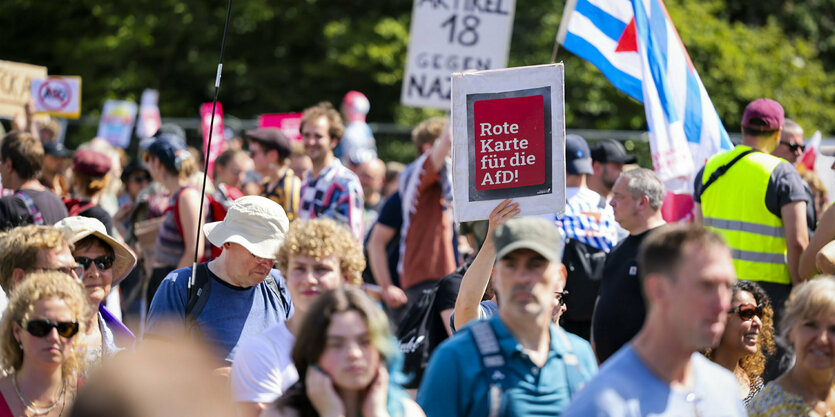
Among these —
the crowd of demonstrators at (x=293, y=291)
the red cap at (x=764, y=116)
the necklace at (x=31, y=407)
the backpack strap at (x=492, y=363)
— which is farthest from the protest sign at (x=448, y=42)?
the backpack strap at (x=492, y=363)

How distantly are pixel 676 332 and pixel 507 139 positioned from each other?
7.61 ft

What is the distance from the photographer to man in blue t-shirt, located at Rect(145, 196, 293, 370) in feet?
16.7

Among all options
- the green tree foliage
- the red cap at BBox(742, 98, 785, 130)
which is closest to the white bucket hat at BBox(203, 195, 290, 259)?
the red cap at BBox(742, 98, 785, 130)

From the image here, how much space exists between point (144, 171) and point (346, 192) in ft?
10.8

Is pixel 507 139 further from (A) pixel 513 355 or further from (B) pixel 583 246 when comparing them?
(A) pixel 513 355

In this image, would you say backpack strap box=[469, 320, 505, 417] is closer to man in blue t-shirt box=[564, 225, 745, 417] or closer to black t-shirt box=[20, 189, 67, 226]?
man in blue t-shirt box=[564, 225, 745, 417]

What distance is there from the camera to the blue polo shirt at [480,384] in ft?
11.8

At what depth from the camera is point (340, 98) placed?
77.1ft

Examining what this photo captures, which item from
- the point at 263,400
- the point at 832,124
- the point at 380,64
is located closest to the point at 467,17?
the point at 263,400

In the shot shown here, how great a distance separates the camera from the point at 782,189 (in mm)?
6781

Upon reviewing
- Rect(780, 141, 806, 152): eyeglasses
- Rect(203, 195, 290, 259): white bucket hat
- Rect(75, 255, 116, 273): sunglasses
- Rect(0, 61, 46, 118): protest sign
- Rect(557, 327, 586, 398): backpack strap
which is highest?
Rect(0, 61, 46, 118): protest sign

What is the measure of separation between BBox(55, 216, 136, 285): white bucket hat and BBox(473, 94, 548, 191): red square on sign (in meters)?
1.80

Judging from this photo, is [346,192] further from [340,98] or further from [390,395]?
[340,98]

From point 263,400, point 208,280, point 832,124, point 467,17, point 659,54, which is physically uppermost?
point 832,124
